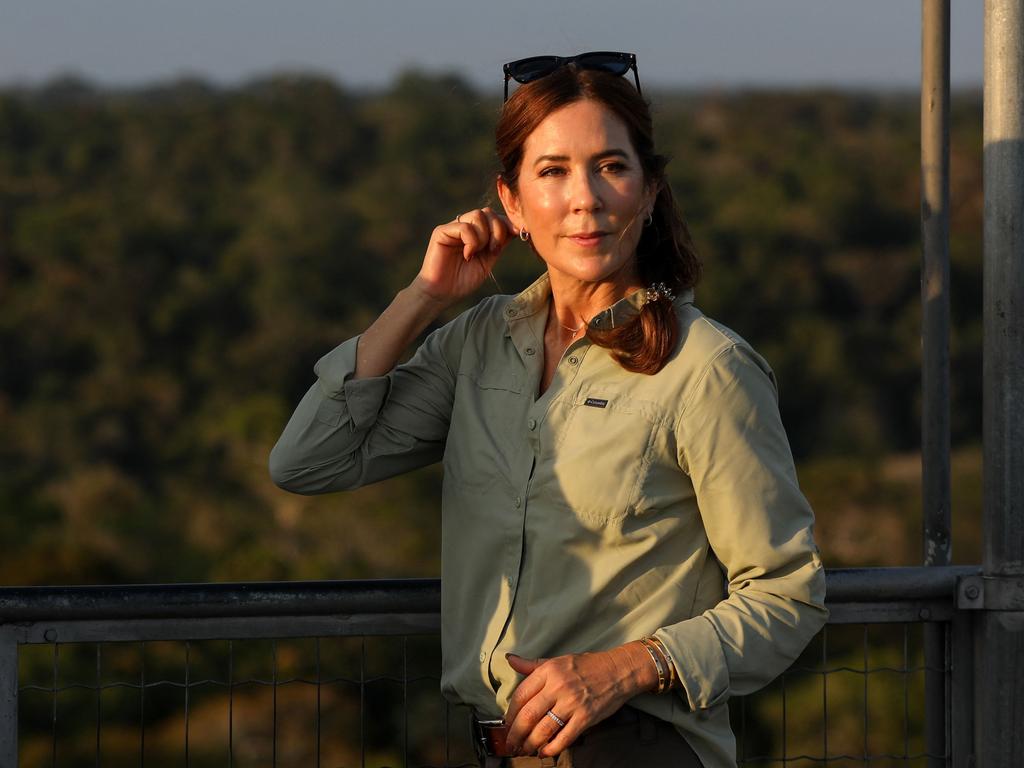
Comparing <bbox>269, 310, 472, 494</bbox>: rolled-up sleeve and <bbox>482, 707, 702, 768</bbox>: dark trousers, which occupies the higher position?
<bbox>269, 310, 472, 494</bbox>: rolled-up sleeve

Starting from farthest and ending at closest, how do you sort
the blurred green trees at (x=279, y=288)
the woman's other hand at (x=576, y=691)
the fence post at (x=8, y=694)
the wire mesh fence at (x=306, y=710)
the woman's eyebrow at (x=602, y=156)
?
the blurred green trees at (x=279, y=288) → the wire mesh fence at (x=306, y=710) → the fence post at (x=8, y=694) → the woman's eyebrow at (x=602, y=156) → the woman's other hand at (x=576, y=691)

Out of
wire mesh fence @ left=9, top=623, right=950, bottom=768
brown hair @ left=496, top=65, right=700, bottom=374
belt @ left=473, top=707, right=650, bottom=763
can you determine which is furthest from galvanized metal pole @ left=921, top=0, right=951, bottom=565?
wire mesh fence @ left=9, top=623, right=950, bottom=768

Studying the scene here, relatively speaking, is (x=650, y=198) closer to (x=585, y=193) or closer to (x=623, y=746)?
(x=585, y=193)

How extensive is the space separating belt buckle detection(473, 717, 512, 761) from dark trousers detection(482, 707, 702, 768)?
0.06 metres

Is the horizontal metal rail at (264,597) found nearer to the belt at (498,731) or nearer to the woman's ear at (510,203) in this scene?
the belt at (498,731)

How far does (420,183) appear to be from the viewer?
31.5 m

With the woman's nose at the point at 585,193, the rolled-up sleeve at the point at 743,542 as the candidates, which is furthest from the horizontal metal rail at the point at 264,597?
the woman's nose at the point at 585,193

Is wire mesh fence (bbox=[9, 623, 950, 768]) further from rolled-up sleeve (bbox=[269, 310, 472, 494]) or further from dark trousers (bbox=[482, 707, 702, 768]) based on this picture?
dark trousers (bbox=[482, 707, 702, 768])

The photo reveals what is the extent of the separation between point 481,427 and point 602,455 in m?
0.25

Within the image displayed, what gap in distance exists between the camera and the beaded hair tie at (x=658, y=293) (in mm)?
2389

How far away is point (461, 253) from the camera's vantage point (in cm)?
270

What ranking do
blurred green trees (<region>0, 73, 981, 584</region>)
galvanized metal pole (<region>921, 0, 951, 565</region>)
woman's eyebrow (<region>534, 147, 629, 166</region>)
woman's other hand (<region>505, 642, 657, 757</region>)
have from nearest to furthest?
woman's other hand (<region>505, 642, 657, 757</region>)
woman's eyebrow (<region>534, 147, 629, 166</region>)
galvanized metal pole (<region>921, 0, 951, 565</region>)
blurred green trees (<region>0, 73, 981, 584</region>)

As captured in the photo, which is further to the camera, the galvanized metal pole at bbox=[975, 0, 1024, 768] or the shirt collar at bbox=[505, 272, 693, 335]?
the galvanized metal pole at bbox=[975, 0, 1024, 768]

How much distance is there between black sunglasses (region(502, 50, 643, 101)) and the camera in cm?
245
